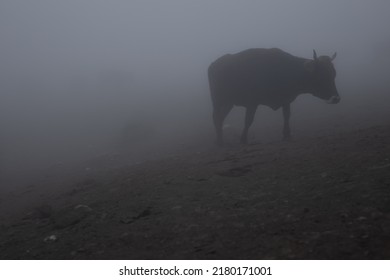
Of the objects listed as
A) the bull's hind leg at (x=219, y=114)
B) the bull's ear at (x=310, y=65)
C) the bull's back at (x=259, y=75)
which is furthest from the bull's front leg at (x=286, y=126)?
the bull's hind leg at (x=219, y=114)

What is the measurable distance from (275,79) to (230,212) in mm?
7534

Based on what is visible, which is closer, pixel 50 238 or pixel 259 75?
pixel 50 238

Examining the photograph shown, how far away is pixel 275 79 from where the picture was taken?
12.3 meters

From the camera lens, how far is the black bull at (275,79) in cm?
1204

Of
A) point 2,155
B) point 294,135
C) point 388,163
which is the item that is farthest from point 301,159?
point 2,155

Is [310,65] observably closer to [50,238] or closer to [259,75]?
[259,75]

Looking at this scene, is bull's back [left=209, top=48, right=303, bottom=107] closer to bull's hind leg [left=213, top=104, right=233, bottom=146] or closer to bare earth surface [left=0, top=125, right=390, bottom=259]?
bull's hind leg [left=213, top=104, right=233, bottom=146]

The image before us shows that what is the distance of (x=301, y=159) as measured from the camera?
7.82 metres

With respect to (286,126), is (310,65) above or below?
above

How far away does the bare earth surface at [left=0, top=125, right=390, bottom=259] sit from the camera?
4.35 meters

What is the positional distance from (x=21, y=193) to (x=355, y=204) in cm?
787

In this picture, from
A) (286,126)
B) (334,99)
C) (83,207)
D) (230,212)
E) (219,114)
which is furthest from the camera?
(219,114)

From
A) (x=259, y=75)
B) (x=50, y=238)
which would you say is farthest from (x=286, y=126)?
(x=50, y=238)
